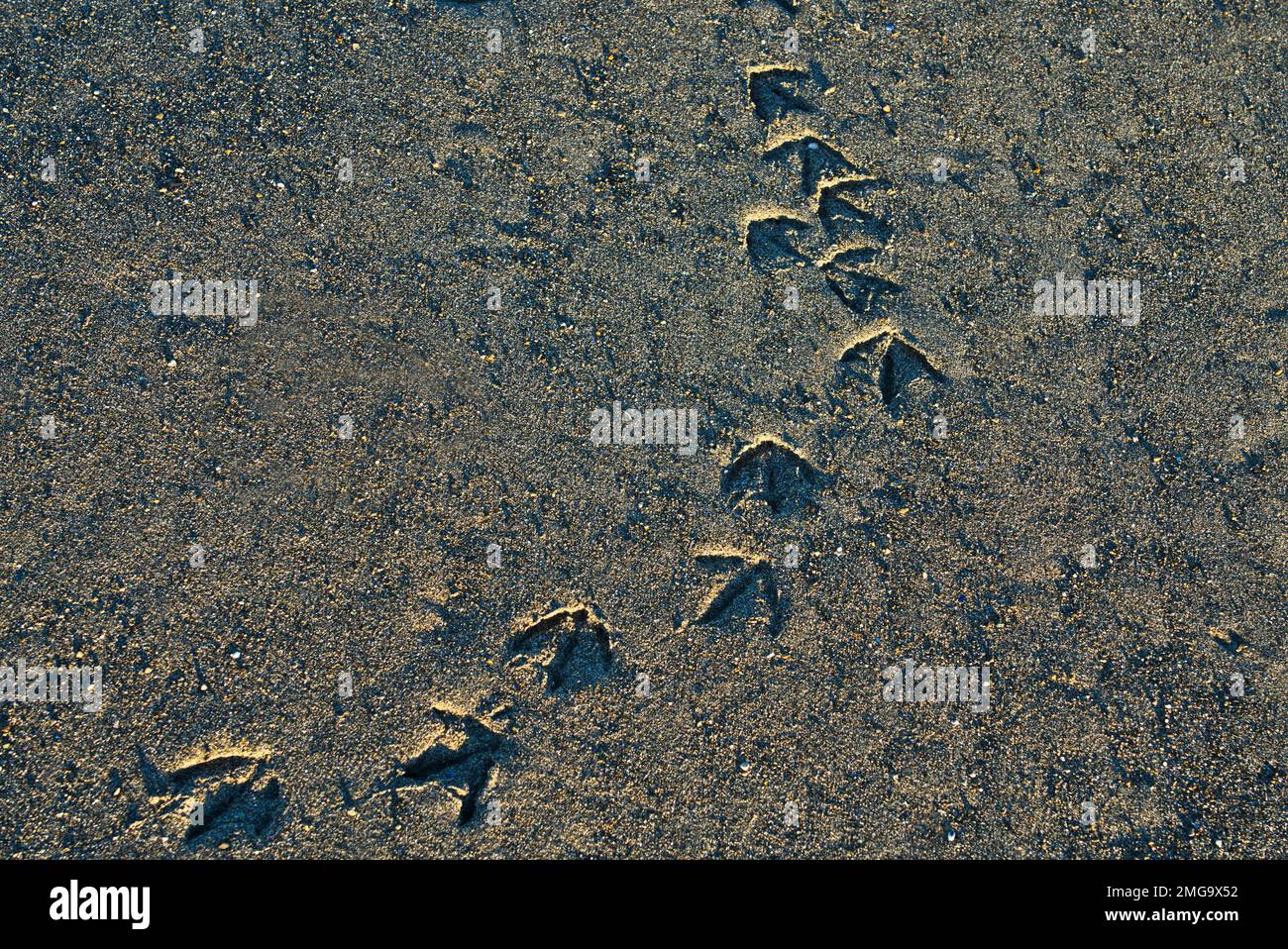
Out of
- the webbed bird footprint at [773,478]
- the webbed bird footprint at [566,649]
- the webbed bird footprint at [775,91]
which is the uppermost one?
the webbed bird footprint at [775,91]

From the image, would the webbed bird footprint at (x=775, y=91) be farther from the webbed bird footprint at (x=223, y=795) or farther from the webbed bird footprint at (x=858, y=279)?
the webbed bird footprint at (x=223, y=795)

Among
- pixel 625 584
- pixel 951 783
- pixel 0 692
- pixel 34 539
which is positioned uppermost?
pixel 34 539

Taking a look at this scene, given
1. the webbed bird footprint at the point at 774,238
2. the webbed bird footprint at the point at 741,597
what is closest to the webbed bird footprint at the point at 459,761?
the webbed bird footprint at the point at 741,597

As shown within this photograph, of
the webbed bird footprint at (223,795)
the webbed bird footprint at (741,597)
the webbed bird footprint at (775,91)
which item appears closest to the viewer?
the webbed bird footprint at (223,795)

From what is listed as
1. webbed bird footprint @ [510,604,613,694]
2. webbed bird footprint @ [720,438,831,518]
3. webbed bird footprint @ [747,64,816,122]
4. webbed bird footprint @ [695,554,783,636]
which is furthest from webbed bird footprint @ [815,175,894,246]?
webbed bird footprint @ [510,604,613,694]

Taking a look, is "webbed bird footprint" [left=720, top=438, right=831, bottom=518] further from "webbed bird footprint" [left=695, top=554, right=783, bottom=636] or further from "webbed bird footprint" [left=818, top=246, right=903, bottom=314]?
"webbed bird footprint" [left=818, top=246, right=903, bottom=314]
